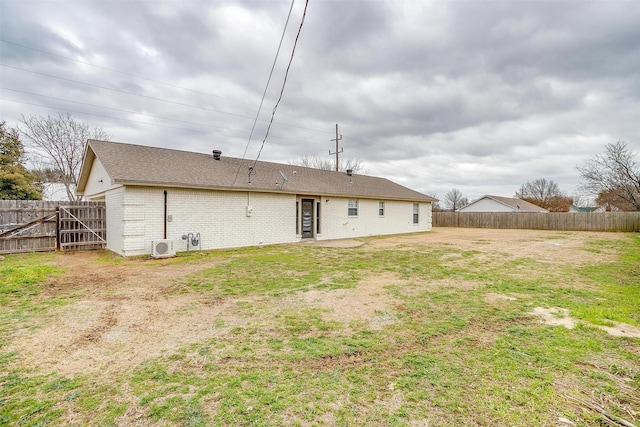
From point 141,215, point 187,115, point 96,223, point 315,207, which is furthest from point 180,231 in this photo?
point 187,115

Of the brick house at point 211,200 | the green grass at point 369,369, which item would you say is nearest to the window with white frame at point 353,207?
the brick house at point 211,200

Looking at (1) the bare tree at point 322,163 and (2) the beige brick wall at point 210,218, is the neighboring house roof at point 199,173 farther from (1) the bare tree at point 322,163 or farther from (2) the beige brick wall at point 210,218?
(1) the bare tree at point 322,163

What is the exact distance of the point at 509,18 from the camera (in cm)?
801

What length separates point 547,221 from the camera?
23.4 m

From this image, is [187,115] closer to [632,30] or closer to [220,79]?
[220,79]

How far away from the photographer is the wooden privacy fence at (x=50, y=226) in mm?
9844

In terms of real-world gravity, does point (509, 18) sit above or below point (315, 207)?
above

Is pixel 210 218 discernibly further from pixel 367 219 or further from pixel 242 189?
pixel 367 219

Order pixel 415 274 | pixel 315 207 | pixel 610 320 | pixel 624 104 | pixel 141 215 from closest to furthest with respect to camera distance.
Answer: pixel 610 320 → pixel 415 274 → pixel 141 215 → pixel 315 207 → pixel 624 104

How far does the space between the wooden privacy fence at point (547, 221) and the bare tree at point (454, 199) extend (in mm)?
31894

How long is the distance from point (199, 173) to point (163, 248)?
3.53 metres

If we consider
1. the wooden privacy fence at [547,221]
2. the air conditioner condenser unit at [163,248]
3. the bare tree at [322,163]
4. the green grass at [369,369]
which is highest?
the bare tree at [322,163]

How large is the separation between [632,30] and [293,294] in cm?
1245

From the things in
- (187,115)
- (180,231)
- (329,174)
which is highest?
(187,115)
